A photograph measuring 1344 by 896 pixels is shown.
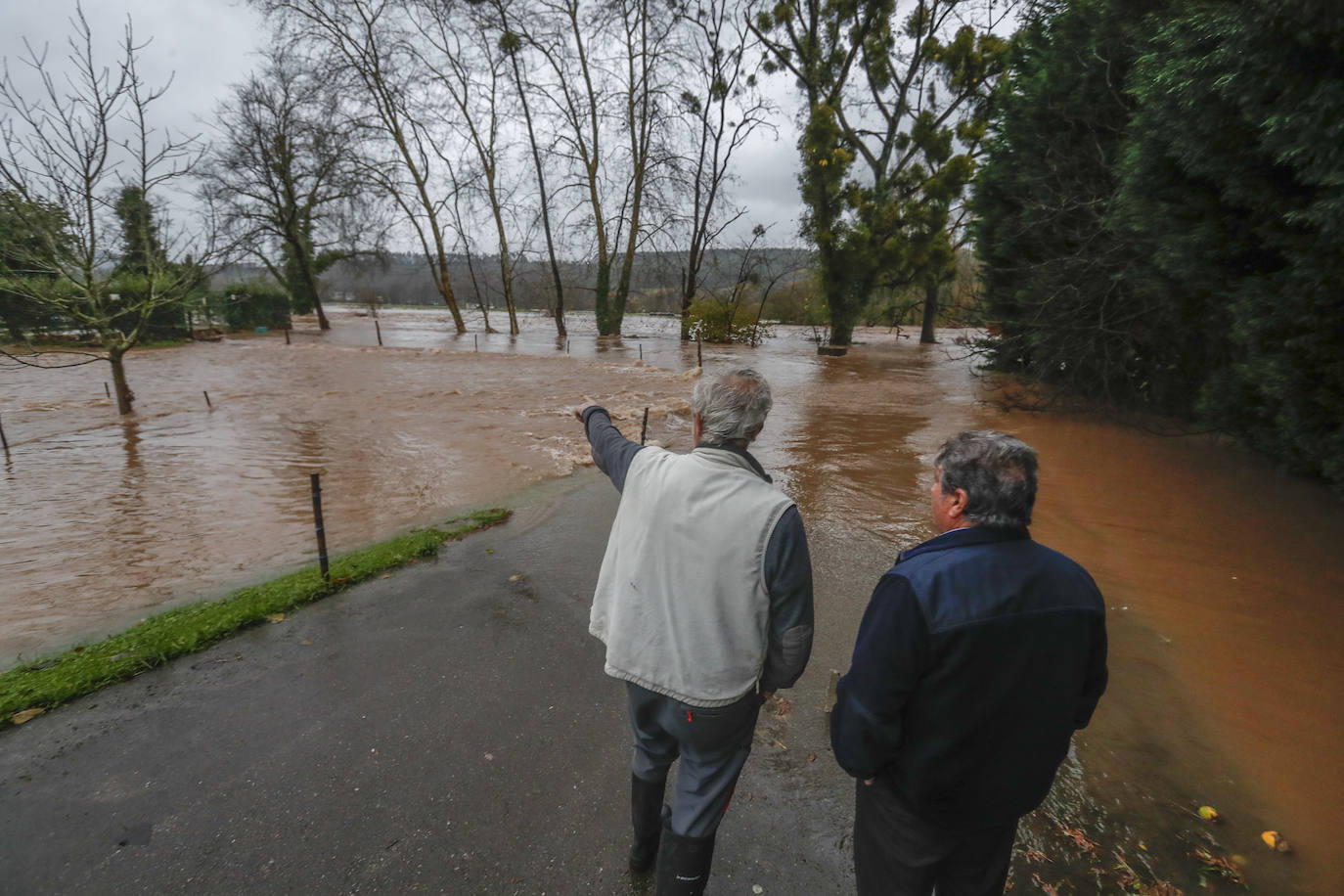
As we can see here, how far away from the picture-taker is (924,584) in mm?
1448

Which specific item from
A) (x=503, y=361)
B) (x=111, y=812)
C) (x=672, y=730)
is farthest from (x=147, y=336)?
(x=672, y=730)

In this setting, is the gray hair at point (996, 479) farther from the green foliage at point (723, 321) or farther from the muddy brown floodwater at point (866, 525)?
the green foliage at point (723, 321)

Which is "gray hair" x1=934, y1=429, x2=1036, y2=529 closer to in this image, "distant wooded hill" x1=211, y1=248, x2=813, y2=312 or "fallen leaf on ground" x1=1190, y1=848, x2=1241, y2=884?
"fallen leaf on ground" x1=1190, y1=848, x2=1241, y2=884

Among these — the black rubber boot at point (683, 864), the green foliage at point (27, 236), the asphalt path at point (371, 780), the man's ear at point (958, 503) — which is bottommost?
the asphalt path at point (371, 780)

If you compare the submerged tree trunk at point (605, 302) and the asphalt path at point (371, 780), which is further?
the submerged tree trunk at point (605, 302)

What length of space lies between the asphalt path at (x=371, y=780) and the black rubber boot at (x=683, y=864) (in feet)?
1.15

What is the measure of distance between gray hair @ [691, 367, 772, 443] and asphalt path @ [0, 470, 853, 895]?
5.82 feet

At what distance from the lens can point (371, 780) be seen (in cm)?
272

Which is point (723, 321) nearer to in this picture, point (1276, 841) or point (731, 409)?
point (1276, 841)

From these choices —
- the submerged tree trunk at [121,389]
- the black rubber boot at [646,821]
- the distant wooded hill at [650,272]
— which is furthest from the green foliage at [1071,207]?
the submerged tree trunk at [121,389]

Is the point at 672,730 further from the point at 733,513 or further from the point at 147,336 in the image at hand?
the point at 147,336

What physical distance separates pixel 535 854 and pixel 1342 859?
134 inches

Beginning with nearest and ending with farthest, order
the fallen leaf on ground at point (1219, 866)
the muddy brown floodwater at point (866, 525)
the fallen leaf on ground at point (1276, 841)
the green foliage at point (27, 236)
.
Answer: the fallen leaf on ground at point (1219, 866), the fallen leaf on ground at point (1276, 841), the muddy brown floodwater at point (866, 525), the green foliage at point (27, 236)

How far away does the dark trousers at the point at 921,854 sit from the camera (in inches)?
65.2
